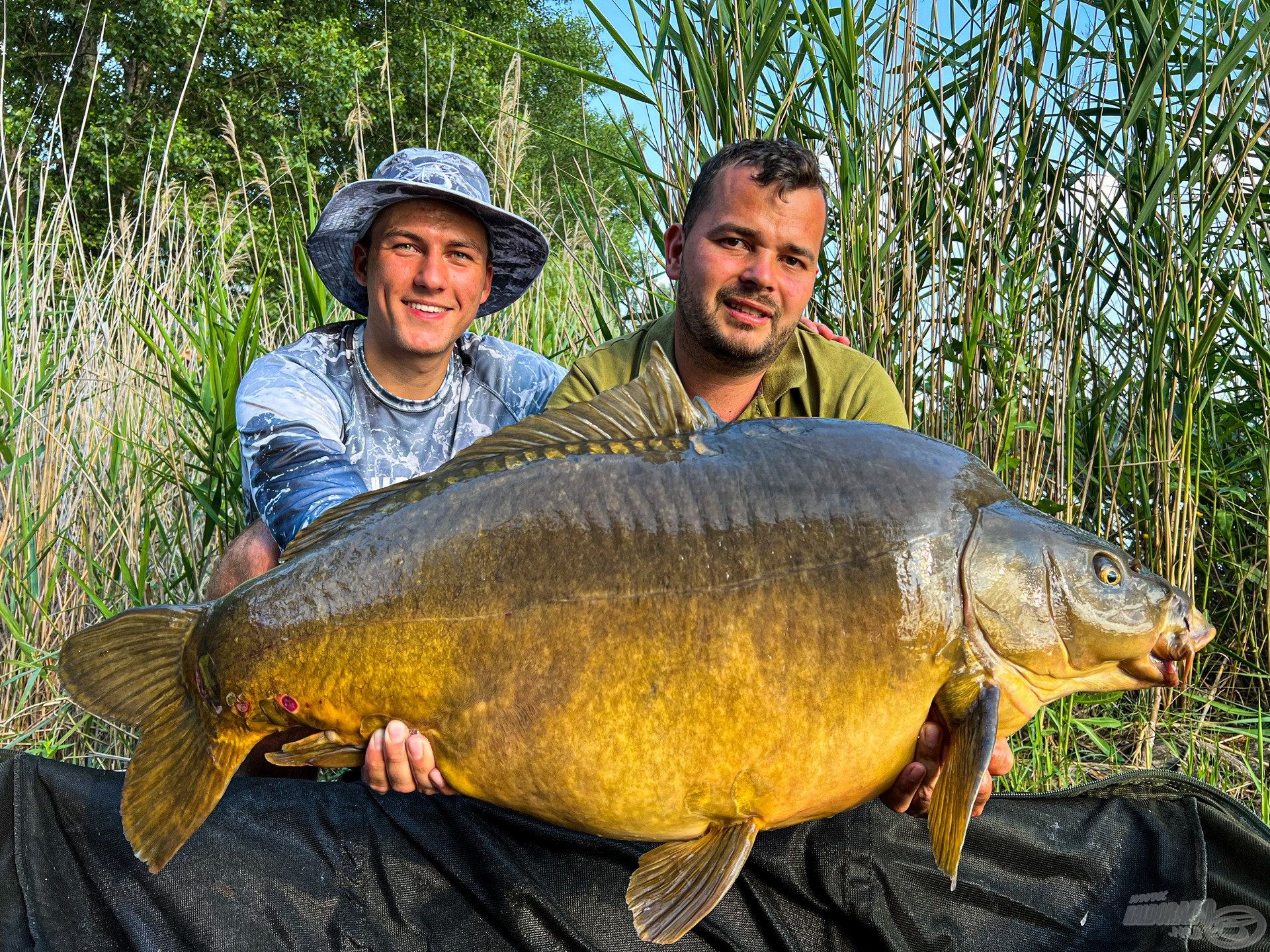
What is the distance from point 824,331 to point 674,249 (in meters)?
0.43

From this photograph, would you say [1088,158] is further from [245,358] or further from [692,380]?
[245,358]

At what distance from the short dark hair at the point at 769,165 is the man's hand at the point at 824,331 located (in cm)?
34

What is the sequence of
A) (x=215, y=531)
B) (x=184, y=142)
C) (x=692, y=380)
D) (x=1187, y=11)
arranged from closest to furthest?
1. (x=692, y=380)
2. (x=1187, y=11)
3. (x=215, y=531)
4. (x=184, y=142)

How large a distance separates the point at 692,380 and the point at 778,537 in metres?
1.10

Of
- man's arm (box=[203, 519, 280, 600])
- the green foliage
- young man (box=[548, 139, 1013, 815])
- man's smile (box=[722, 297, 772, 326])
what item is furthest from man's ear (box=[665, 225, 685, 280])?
the green foliage

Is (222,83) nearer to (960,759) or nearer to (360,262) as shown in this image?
(360,262)

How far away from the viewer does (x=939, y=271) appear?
9.18 feet

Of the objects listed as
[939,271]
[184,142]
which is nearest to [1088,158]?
[939,271]

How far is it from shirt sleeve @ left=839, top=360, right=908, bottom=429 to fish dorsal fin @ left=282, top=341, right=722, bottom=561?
0.92 metres

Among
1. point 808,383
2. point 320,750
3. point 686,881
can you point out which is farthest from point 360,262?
point 686,881

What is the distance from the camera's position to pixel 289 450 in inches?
90.2

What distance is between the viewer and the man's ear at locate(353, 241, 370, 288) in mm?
2789

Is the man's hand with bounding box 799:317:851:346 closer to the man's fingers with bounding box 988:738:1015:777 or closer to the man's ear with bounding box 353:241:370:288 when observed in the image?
the man's ear with bounding box 353:241:370:288

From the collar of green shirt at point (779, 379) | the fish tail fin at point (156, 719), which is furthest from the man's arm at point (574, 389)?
the fish tail fin at point (156, 719)
